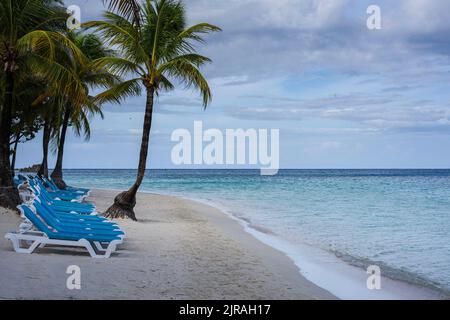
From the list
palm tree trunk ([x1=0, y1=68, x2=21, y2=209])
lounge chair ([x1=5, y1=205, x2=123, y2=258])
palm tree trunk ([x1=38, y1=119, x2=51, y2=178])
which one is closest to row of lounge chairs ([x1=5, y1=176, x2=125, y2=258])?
lounge chair ([x1=5, y1=205, x2=123, y2=258])

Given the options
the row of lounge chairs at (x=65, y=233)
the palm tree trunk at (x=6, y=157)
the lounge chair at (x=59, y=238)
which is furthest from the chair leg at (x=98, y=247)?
the palm tree trunk at (x=6, y=157)

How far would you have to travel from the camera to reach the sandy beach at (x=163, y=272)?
19.8ft

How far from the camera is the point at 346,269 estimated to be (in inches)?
350

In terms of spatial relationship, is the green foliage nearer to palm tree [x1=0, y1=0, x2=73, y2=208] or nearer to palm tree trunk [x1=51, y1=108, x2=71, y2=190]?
palm tree [x1=0, y1=0, x2=73, y2=208]

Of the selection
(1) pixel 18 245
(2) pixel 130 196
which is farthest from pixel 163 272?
(2) pixel 130 196

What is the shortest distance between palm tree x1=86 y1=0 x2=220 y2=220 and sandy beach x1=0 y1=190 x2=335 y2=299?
3956 millimetres

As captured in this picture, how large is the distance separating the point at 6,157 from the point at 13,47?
9.14 ft

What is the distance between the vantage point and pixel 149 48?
14.0 m

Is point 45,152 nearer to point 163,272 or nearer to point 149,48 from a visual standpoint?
point 149,48

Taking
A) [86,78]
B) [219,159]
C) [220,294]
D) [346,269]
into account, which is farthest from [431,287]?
[86,78]

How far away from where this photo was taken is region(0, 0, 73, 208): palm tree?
13.0 metres

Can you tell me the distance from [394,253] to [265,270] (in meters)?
4.28

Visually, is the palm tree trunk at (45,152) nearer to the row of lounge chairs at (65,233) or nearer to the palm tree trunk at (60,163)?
the palm tree trunk at (60,163)
